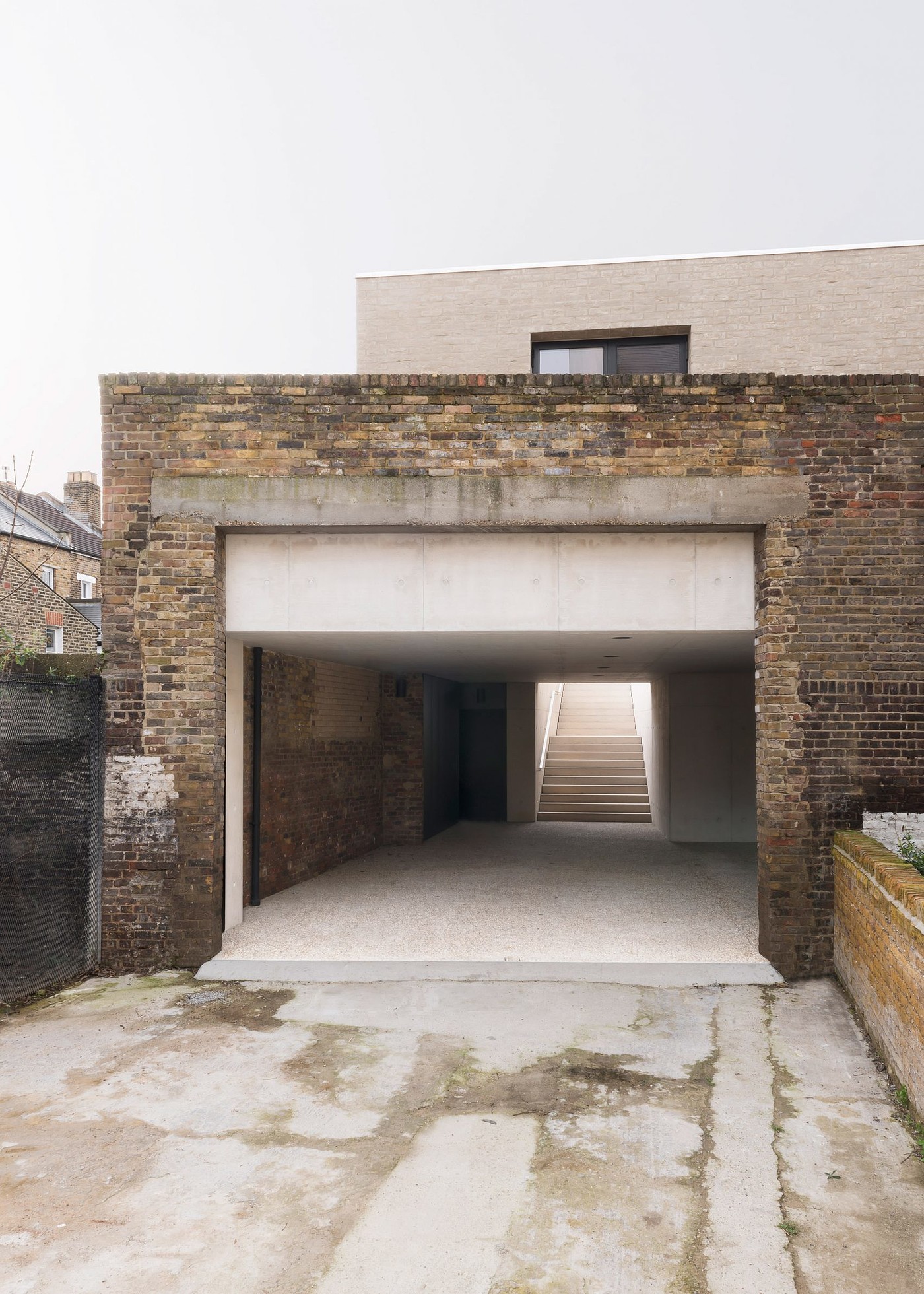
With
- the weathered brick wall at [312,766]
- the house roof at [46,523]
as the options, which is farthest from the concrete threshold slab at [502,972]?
the house roof at [46,523]

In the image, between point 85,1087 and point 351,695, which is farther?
point 351,695

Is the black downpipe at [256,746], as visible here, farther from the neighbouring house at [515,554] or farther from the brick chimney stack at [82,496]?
the brick chimney stack at [82,496]

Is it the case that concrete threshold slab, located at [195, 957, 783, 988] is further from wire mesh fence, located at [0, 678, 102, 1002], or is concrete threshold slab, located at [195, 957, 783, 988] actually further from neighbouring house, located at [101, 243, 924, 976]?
wire mesh fence, located at [0, 678, 102, 1002]

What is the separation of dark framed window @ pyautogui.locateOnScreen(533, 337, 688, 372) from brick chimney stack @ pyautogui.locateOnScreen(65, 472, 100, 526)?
2316cm

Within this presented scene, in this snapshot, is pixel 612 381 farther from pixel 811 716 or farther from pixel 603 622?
pixel 811 716

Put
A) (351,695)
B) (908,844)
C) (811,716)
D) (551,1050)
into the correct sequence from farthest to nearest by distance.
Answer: (351,695)
(811,716)
(908,844)
(551,1050)

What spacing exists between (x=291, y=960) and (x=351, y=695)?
4922mm

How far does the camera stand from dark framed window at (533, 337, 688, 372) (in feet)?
38.8

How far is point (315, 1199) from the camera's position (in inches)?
146

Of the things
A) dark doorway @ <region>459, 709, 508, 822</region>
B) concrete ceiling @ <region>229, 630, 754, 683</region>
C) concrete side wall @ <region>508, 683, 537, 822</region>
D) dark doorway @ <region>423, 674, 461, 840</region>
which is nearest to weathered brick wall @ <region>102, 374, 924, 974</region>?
concrete ceiling @ <region>229, 630, 754, 683</region>

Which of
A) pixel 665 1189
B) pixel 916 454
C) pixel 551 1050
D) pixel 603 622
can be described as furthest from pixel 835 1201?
pixel 916 454

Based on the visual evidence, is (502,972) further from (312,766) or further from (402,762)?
(402,762)

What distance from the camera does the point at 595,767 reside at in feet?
60.6

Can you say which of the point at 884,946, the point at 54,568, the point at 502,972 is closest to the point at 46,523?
the point at 54,568
